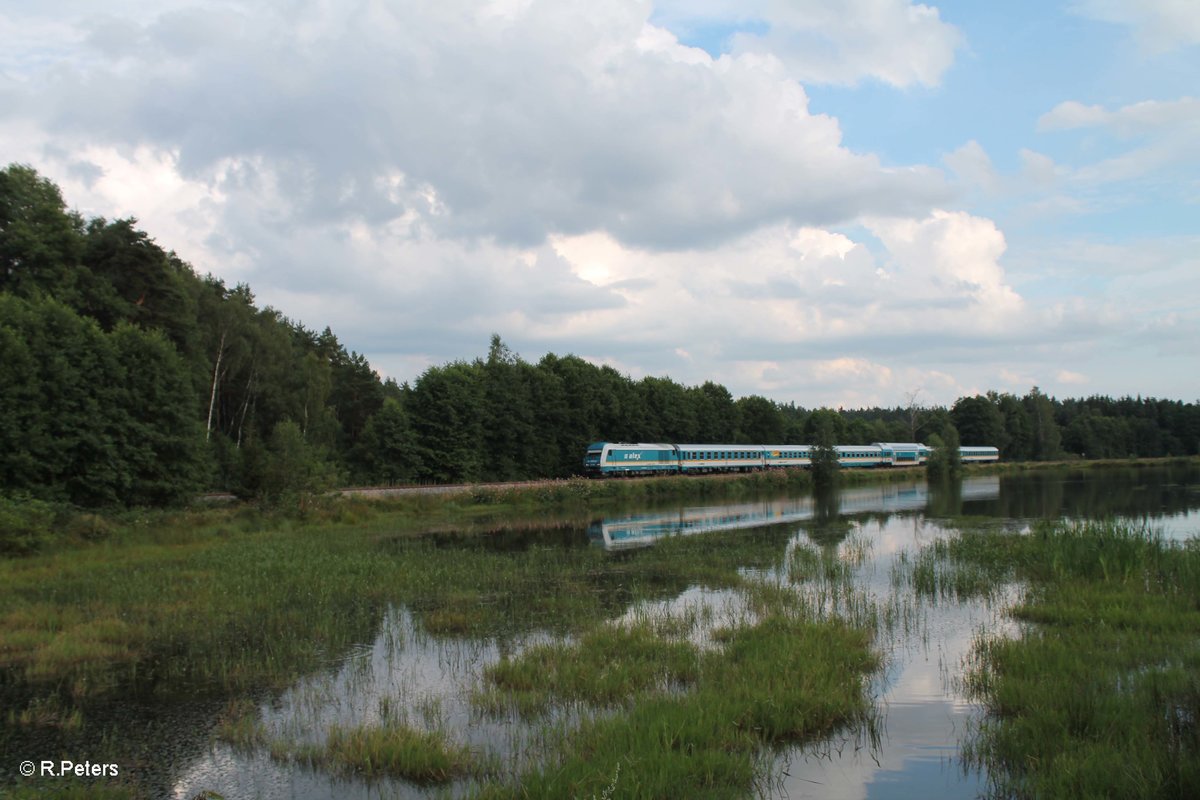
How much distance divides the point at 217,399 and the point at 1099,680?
57351 millimetres

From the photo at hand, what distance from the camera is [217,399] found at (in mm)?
54938

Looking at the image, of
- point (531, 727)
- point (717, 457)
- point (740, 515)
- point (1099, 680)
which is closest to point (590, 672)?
point (531, 727)

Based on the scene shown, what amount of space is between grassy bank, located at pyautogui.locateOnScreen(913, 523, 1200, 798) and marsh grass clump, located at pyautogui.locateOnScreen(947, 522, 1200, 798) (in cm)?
2

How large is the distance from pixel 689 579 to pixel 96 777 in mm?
14476

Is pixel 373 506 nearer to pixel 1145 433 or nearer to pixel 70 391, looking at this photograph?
pixel 70 391

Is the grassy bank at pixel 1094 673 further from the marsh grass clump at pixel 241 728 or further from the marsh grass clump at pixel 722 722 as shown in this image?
the marsh grass clump at pixel 241 728

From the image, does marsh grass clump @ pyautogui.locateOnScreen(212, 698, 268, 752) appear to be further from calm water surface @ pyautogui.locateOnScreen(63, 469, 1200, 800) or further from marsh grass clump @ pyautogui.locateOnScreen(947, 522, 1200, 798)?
marsh grass clump @ pyautogui.locateOnScreen(947, 522, 1200, 798)

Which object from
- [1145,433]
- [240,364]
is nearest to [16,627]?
[240,364]

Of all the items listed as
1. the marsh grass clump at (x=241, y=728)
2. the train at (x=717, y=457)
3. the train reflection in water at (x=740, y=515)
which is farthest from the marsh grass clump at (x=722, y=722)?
the train at (x=717, y=457)

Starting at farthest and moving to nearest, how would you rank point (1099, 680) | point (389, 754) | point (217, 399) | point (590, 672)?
1. point (217, 399)
2. point (590, 672)
3. point (1099, 680)
4. point (389, 754)

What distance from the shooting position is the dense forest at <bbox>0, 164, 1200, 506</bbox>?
3044 centimetres

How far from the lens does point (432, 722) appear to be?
9570 mm

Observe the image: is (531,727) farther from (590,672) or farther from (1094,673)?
(1094,673)

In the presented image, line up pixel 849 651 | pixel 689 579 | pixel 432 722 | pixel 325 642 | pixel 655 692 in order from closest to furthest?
1. pixel 432 722
2. pixel 655 692
3. pixel 849 651
4. pixel 325 642
5. pixel 689 579
